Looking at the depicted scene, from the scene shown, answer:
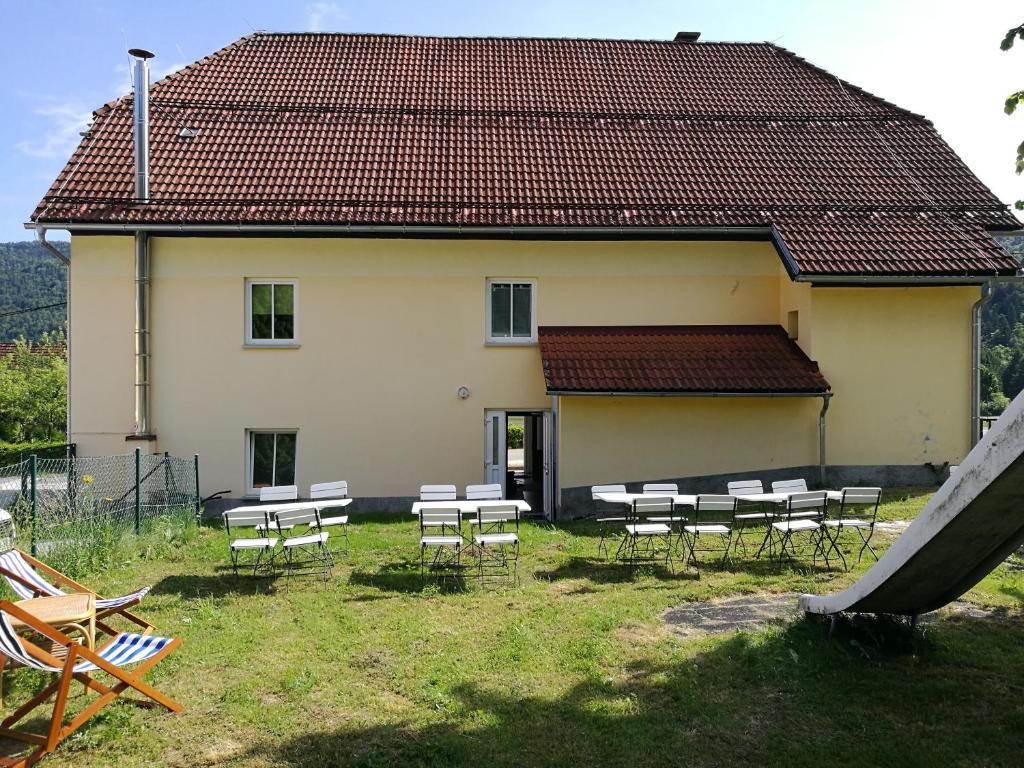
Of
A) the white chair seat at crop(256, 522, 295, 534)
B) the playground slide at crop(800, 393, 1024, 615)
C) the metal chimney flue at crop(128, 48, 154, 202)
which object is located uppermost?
the metal chimney flue at crop(128, 48, 154, 202)

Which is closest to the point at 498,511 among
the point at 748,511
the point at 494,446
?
the point at 748,511

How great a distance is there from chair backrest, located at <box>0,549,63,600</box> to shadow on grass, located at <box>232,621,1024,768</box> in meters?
2.52

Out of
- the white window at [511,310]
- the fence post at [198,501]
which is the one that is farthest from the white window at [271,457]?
the white window at [511,310]

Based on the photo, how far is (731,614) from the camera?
24.6 ft

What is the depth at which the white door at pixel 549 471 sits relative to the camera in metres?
14.0

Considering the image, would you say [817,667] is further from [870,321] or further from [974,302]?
[974,302]

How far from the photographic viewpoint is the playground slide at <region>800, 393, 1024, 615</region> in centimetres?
454

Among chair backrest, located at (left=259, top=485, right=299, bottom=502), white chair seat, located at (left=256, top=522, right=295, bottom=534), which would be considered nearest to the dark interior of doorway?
chair backrest, located at (left=259, top=485, right=299, bottom=502)

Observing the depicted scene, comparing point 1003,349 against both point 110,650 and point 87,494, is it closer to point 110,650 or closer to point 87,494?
point 87,494

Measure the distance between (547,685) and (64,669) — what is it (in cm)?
317

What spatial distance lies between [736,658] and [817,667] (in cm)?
60

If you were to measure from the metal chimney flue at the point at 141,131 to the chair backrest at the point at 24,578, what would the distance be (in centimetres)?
971

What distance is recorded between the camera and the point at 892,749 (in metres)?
4.83

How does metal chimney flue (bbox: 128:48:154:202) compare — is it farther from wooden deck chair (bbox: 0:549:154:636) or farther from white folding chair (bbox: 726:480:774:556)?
white folding chair (bbox: 726:480:774:556)
